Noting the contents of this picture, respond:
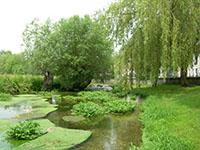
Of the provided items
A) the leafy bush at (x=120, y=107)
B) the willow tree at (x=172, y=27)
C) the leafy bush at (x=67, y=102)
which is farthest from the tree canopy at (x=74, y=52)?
the leafy bush at (x=120, y=107)

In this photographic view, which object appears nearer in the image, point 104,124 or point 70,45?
point 104,124

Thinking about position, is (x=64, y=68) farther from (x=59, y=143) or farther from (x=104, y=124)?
(x=59, y=143)

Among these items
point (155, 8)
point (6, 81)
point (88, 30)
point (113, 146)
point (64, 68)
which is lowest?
point (113, 146)

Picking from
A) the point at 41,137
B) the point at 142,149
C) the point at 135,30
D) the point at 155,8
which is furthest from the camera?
the point at 135,30

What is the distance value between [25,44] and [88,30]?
9.19 m

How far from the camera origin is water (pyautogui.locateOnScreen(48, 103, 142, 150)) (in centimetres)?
493

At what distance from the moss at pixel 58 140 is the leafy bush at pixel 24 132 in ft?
0.95

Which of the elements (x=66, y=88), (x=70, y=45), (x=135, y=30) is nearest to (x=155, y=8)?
(x=135, y=30)

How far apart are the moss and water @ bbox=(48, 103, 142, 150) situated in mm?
280

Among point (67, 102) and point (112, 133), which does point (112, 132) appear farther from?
point (67, 102)

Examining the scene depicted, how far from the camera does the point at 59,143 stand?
4.85 metres

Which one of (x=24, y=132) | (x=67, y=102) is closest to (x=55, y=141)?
(x=24, y=132)

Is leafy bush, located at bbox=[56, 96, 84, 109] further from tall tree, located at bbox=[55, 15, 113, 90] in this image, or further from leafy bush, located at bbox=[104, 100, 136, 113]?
tall tree, located at bbox=[55, 15, 113, 90]

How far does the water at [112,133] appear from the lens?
16.2 feet
